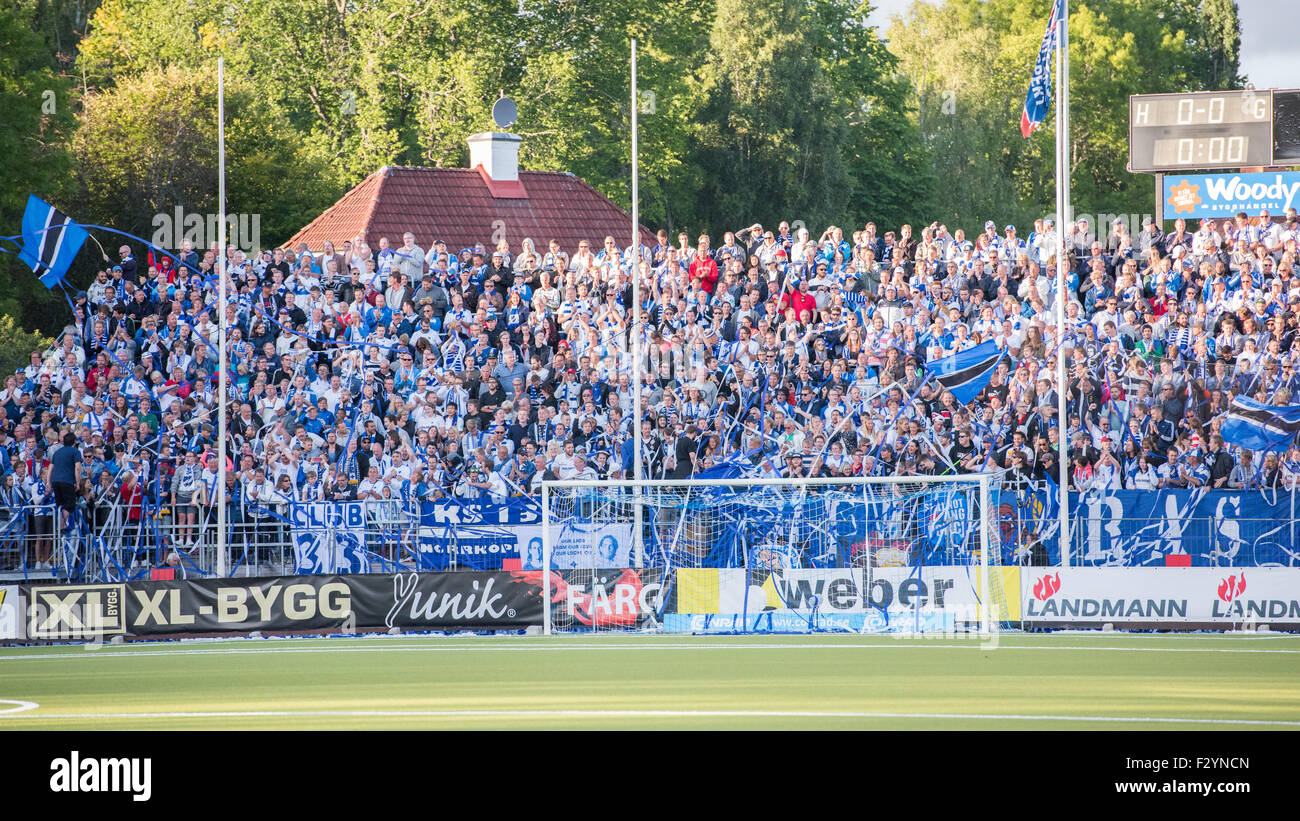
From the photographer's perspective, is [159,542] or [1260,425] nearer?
[1260,425]

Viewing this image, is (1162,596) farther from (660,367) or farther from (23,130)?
(23,130)

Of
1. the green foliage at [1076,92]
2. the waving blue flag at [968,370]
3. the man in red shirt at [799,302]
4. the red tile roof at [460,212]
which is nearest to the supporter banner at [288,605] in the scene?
the waving blue flag at [968,370]

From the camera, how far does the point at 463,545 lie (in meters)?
23.7

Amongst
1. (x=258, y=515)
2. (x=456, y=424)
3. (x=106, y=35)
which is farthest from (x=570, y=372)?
(x=106, y=35)

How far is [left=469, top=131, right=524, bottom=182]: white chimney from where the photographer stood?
42594 mm

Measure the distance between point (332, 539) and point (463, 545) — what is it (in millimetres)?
1821

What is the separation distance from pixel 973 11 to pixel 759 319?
4939 cm

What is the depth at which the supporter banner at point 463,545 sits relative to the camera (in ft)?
77.3

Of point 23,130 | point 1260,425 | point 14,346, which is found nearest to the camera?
point 1260,425

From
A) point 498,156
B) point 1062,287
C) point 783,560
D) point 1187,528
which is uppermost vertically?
point 498,156

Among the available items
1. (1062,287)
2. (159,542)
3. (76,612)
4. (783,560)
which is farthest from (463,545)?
(1062,287)

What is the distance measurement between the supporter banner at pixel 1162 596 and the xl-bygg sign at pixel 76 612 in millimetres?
11191

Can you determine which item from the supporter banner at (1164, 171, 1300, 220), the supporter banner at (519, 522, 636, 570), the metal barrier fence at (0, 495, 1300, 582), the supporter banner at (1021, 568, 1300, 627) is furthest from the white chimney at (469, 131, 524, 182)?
the supporter banner at (1021, 568, 1300, 627)

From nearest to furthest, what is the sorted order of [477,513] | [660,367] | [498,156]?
1. [477,513]
2. [660,367]
3. [498,156]
